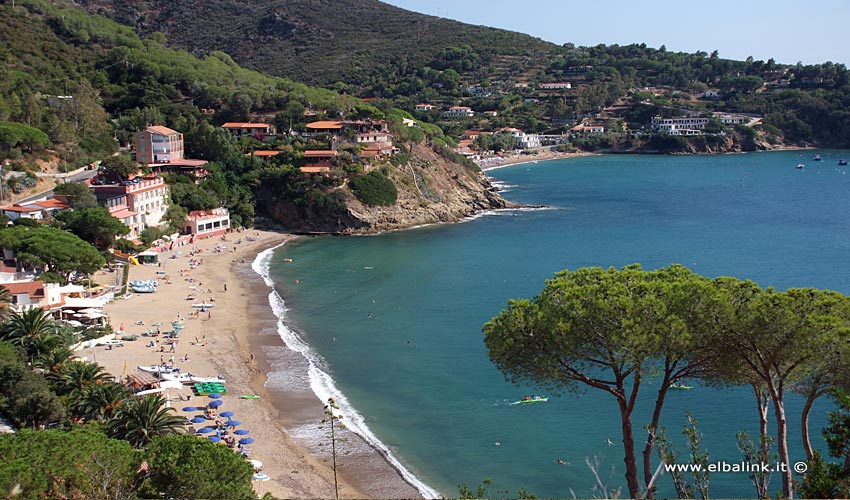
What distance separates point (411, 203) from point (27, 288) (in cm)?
3542

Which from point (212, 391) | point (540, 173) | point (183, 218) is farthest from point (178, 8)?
point (212, 391)

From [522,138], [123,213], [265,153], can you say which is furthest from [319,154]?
[522,138]

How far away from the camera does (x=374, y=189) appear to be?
61.1 meters

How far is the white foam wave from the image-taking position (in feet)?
70.3

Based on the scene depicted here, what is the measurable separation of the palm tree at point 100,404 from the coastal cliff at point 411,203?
124ft

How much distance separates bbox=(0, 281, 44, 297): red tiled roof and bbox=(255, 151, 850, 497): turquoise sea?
9.96 metres

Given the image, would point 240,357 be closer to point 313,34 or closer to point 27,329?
point 27,329

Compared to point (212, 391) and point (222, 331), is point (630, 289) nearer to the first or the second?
point (212, 391)

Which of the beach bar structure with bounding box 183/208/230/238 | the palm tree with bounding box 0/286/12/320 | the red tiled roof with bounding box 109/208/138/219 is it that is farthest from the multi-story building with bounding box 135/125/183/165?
the palm tree with bounding box 0/286/12/320

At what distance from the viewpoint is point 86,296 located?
35.5 m

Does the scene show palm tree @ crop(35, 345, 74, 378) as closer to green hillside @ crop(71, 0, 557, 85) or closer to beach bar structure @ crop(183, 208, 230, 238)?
beach bar structure @ crop(183, 208, 230, 238)

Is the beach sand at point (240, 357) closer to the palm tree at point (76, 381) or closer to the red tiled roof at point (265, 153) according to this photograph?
the palm tree at point (76, 381)

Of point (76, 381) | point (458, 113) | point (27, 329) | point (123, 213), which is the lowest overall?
point (76, 381)

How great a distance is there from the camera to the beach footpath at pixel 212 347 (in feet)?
71.1
